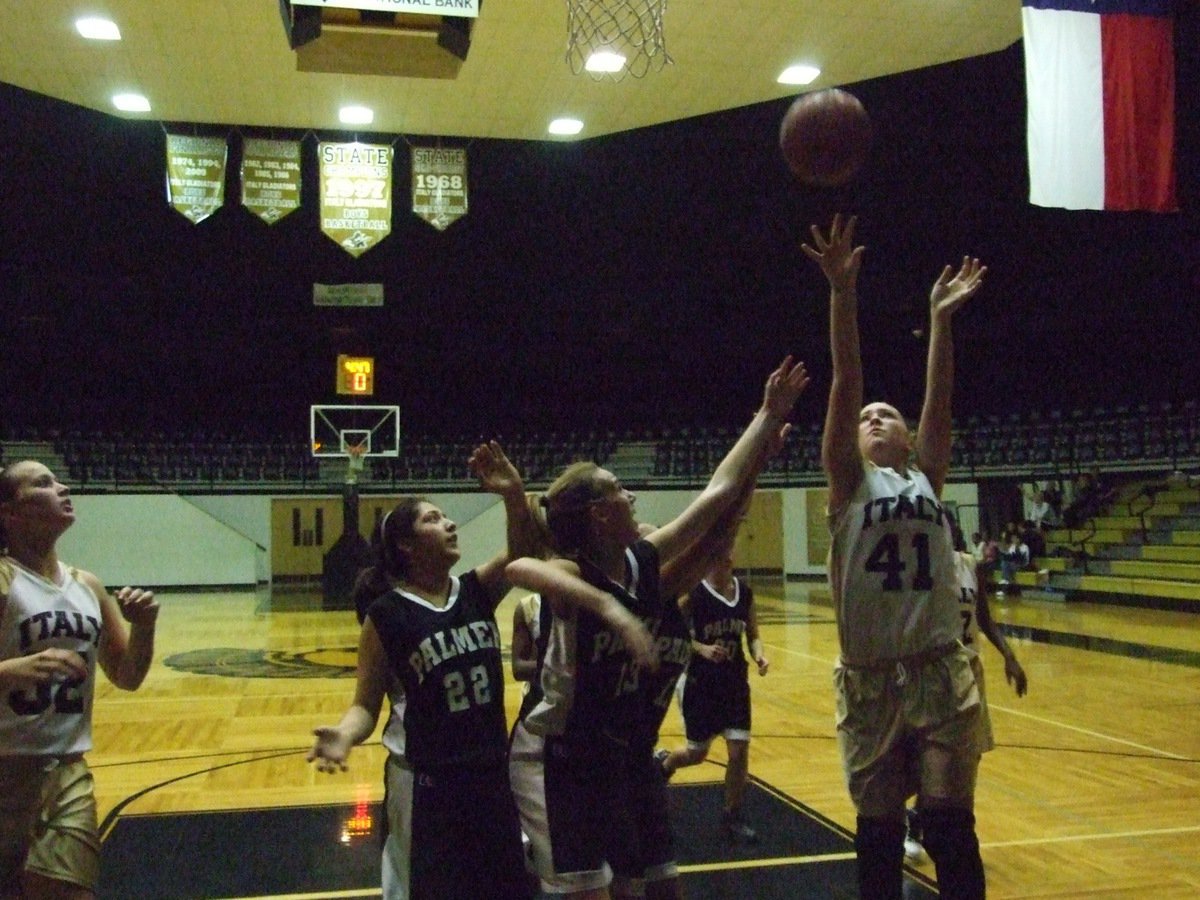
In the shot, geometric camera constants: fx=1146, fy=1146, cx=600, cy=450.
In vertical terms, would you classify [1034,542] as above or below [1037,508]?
below

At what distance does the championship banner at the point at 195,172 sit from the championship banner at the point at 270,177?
0.86 feet

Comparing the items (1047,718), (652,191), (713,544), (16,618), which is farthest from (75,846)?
(652,191)

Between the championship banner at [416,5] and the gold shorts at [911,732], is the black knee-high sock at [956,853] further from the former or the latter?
the championship banner at [416,5]

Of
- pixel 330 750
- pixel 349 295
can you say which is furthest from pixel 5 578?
pixel 349 295

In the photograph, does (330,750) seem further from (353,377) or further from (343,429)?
(343,429)

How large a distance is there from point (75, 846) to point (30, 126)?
13476mm

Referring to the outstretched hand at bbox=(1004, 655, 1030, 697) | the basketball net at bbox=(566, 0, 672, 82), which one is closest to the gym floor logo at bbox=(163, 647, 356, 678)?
the basketball net at bbox=(566, 0, 672, 82)

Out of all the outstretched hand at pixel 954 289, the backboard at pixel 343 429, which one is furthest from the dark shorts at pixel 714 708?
the backboard at pixel 343 429

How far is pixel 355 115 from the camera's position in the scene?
12109mm

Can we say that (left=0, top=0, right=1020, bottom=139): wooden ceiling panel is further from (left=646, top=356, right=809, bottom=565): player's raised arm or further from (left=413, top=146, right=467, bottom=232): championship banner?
(left=646, top=356, right=809, bottom=565): player's raised arm

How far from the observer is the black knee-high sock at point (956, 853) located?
287 cm

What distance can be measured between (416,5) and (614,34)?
364 centimetres

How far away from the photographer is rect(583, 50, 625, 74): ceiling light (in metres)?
9.62

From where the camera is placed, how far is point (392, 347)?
929 inches
